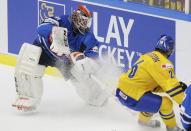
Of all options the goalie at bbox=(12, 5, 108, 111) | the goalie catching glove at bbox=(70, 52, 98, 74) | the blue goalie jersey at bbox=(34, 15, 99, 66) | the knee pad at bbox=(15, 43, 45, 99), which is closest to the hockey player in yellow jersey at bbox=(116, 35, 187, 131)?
the goalie catching glove at bbox=(70, 52, 98, 74)

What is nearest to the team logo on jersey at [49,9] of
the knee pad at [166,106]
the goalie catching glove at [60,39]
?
the goalie catching glove at [60,39]

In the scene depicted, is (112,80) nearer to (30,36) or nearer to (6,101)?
(6,101)

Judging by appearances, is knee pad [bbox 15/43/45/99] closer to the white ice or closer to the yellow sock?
the white ice

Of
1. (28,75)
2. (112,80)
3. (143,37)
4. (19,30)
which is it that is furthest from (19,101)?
(19,30)

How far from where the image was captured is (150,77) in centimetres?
586

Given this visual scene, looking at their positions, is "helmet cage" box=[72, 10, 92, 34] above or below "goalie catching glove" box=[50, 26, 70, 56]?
above

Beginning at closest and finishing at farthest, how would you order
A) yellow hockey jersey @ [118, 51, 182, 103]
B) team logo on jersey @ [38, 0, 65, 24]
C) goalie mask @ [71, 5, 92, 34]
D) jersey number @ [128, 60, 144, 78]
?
yellow hockey jersey @ [118, 51, 182, 103] → jersey number @ [128, 60, 144, 78] → goalie mask @ [71, 5, 92, 34] → team logo on jersey @ [38, 0, 65, 24]

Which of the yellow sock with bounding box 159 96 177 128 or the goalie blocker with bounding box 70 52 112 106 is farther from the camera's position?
the goalie blocker with bounding box 70 52 112 106

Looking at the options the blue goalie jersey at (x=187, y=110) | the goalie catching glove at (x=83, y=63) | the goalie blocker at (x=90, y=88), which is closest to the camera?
the blue goalie jersey at (x=187, y=110)

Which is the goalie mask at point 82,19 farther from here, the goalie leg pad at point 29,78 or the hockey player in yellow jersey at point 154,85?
the hockey player in yellow jersey at point 154,85

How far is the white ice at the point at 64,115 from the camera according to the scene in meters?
6.41

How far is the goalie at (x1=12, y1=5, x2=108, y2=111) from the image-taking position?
21.6ft

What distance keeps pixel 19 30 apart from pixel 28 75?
6.15 ft

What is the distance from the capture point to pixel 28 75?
6773mm
